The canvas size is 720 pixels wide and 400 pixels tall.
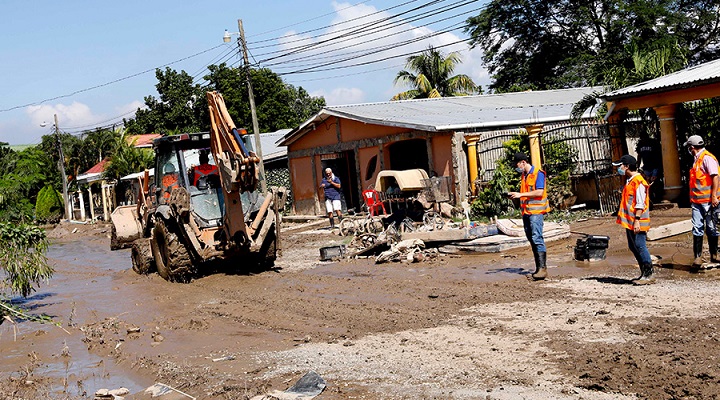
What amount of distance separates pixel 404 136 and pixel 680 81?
28.5ft

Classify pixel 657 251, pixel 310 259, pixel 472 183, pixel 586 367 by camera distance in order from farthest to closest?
pixel 472 183 → pixel 310 259 → pixel 657 251 → pixel 586 367

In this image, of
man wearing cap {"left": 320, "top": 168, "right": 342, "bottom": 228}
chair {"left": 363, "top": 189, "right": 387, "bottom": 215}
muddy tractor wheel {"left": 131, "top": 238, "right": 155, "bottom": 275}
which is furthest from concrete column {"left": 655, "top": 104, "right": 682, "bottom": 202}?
muddy tractor wheel {"left": 131, "top": 238, "right": 155, "bottom": 275}

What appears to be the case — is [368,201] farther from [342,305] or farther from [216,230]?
[342,305]

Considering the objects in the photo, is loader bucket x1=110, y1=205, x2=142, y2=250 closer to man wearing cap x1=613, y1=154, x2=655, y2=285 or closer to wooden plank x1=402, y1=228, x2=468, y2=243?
wooden plank x1=402, y1=228, x2=468, y2=243

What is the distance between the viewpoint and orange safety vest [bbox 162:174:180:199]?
13.8 meters

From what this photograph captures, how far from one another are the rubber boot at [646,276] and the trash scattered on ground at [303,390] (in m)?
4.88

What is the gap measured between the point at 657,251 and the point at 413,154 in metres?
12.3

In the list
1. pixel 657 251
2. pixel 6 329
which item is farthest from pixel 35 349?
pixel 657 251

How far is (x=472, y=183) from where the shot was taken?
21.0 metres

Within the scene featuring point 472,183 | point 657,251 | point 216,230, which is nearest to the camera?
point 657,251

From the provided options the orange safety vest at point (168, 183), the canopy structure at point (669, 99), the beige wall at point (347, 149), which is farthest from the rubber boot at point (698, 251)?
the beige wall at point (347, 149)

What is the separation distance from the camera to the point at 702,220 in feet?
33.4

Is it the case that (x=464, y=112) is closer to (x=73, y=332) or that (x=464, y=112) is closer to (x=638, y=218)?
(x=638, y=218)

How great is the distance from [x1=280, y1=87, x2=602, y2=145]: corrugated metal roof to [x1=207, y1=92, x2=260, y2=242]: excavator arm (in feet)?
30.0
